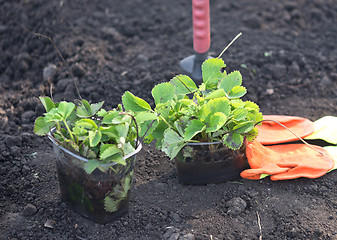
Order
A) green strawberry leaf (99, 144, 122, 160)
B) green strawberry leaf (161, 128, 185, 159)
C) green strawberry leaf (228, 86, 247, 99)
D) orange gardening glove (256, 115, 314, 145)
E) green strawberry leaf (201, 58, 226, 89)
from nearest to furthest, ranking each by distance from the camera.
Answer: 1. green strawberry leaf (99, 144, 122, 160)
2. green strawberry leaf (161, 128, 185, 159)
3. green strawberry leaf (228, 86, 247, 99)
4. green strawberry leaf (201, 58, 226, 89)
5. orange gardening glove (256, 115, 314, 145)

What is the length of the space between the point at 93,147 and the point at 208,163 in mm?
621

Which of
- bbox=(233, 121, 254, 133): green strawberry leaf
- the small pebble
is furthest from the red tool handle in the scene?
the small pebble

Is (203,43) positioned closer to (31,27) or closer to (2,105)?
(2,105)

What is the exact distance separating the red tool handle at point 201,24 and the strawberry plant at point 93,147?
1.11m

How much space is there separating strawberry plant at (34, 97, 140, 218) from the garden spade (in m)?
1.11

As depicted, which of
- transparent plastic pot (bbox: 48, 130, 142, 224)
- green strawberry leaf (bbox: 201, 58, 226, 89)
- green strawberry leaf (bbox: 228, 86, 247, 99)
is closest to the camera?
transparent plastic pot (bbox: 48, 130, 142, 224)

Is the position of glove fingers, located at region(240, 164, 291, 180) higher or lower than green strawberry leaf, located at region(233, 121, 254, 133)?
lower

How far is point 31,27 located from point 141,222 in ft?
7.76

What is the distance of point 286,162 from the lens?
2.44 metres

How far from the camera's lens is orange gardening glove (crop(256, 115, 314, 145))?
2.66m

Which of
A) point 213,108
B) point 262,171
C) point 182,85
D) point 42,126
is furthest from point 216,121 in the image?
point 42,126

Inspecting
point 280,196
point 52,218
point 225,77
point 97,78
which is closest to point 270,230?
point 280,196

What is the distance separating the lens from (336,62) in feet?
11.7

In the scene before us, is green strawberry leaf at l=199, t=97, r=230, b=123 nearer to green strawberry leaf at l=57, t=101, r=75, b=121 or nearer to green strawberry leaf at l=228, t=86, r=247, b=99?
green strawberry leaf at l=228, t=86, r=247, b=99
